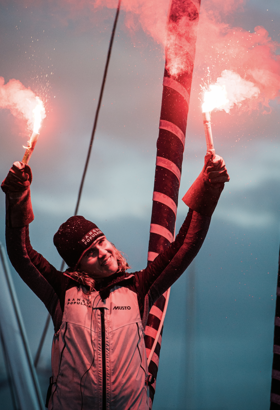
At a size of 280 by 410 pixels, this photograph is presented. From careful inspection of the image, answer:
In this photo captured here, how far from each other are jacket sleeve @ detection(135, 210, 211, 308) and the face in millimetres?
156

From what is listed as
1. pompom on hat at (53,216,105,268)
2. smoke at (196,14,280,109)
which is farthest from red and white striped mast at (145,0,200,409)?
pompom on hat at (53,216,105,268)

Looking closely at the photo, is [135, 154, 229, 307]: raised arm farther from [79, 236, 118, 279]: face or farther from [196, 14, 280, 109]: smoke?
[196, 14, 280, 109]: smoke

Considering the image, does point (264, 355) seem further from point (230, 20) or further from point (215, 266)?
point (230, 20)

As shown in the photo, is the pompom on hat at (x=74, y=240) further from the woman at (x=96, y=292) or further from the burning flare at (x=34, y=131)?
the burning flare at (x=34, y=131)

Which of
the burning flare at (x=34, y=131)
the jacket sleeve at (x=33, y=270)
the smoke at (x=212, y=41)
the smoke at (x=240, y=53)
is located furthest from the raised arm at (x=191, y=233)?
the smoke at (x=240, y=53)

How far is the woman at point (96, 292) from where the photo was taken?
1.26 m

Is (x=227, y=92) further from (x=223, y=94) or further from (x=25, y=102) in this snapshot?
(x=25, y=102)

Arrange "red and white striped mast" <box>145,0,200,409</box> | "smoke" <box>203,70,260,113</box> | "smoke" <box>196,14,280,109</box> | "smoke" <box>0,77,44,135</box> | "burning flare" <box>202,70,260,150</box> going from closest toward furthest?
"burning flare" <box>202,70,260,150</box>
"smoke" <box>203,70,260,113</box>
"smoke" <box>0,77,44,135</box>
"red and white striped mast" <box>145,0,200,409</box>
"smoke" <box>196,14,280,109</box>

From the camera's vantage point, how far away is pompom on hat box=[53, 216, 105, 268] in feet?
4.68

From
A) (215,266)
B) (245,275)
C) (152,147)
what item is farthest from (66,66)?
(245,275)

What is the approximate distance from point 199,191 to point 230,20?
6.70 feet

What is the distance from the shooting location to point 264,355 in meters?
3.14

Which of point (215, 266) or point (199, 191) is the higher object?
point (199, 191)

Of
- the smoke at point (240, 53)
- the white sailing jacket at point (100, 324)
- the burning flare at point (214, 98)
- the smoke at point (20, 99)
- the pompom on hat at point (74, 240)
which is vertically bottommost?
the white sailing jacket at point (100, 324)
